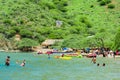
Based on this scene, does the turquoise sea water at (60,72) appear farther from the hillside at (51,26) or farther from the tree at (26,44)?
the hillside at (51,26)

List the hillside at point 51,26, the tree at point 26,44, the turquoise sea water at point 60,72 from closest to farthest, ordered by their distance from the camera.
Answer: the turquoise sea water at point 60,72
the tree at point 26,44
the hillside at point 51,26

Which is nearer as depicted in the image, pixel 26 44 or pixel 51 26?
pixel 26 44

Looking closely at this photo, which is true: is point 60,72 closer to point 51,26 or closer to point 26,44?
point 26,44

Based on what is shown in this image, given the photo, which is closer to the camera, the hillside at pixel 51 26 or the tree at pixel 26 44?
the tree at pixel 26 44

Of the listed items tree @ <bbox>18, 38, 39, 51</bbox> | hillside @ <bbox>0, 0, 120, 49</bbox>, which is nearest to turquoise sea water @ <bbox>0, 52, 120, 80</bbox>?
tree @ <bbox>18, 38, 39, 51</bbox>

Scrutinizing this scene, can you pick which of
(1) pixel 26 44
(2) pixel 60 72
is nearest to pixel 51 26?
(1) pixel 26 44

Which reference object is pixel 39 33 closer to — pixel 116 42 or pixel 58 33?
pixel 58 33

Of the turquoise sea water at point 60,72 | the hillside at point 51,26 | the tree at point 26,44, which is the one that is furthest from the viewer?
the hillside at point 51,26

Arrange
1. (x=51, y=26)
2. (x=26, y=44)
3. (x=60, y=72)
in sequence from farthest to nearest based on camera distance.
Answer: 1. (x=51, y=26)
2. (x=26, y=44)
3. (x=60, y=72)

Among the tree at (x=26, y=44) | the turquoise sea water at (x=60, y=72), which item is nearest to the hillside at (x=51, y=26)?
the tree at (x=26, y=44)

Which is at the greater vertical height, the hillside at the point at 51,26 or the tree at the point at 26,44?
the hillside at the point at 51,26

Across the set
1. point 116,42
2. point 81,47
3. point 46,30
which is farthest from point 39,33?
point 116,42

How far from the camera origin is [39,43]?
17525 cm

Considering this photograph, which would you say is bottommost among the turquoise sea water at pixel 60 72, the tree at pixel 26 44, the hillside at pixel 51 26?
the tree at pixel 26 44
